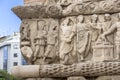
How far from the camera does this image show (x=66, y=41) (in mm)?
7898

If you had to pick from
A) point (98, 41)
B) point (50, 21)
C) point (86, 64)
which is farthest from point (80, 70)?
point (50, 21)

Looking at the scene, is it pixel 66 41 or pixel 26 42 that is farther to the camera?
pixel 26 42

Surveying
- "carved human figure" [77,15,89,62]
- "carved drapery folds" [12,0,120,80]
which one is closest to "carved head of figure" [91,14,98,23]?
"carved drapery folds" [12,0,120,80]

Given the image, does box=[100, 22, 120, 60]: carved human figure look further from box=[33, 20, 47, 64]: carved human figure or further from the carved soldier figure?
the carved soldier figure

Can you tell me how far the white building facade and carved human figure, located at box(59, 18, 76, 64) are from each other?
2670 cm

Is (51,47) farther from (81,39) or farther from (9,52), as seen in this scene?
(9,52)

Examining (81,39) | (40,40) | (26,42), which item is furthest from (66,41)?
(26,42)

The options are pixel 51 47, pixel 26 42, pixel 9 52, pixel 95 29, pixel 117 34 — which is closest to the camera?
pixel 117 34

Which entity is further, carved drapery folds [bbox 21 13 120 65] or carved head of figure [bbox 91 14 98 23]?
carved head of figure [bbox 91 14 98 23]

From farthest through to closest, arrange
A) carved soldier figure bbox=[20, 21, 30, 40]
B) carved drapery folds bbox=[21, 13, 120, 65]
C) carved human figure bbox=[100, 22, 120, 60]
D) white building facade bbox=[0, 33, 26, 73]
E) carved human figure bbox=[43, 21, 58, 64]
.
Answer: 1. white building facade bbox=[0, 33, 26, 73]
2. carved soldier figure bbox=[20, 21, 30, 40]
3. carved human figure bbox=[43, 21, 58, 64]
4. carved drapery folds bbox=[21, 13, 120, 65]
5. carved human figure bbox=[100, 22, 120, 60]

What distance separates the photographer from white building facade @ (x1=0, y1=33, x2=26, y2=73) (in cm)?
3516

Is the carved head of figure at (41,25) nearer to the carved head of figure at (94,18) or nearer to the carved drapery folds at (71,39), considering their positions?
the carved drapery folds at (71,39)

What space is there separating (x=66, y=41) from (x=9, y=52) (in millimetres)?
29838

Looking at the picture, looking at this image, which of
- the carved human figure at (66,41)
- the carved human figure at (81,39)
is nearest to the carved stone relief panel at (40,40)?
the carved human figure at (66,41)
